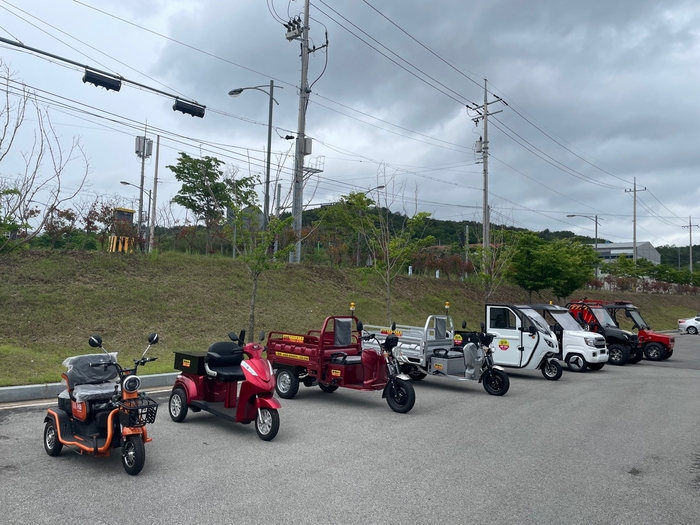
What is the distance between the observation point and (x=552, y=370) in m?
13.8

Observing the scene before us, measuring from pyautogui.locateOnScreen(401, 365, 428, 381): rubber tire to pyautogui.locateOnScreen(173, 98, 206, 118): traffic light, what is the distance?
746cm

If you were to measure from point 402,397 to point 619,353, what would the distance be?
1234cm

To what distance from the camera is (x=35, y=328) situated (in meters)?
13.5

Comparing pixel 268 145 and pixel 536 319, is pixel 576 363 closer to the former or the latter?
pixel 536 319

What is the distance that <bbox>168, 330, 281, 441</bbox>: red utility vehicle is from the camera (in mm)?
7035

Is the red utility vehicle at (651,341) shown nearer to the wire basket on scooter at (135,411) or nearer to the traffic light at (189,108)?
the traffic light at (189,108)

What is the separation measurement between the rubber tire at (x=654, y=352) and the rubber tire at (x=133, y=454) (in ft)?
63.7

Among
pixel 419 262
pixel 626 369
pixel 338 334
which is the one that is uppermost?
pixel 419 262

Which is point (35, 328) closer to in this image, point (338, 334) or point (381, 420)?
point (338, 334)

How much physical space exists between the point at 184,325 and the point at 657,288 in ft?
161

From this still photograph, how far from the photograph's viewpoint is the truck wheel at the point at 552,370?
1364 cm

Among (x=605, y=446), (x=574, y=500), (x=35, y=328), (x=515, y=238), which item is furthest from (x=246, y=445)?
(x=515, y=238)

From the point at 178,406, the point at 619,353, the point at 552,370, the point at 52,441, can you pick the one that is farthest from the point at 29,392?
the point at 619,353

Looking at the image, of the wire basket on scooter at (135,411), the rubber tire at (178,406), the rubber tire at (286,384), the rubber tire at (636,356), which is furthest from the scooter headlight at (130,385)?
the rubber tire at (636,356)
